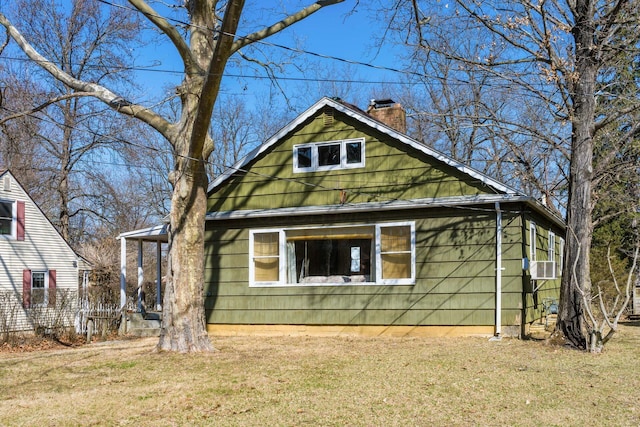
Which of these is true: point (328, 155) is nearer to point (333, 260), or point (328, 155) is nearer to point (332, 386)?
point (333, 260)

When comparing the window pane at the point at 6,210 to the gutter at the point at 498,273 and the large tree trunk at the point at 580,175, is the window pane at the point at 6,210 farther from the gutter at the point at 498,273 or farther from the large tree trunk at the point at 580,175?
the large tree trunk at the point at 580,175

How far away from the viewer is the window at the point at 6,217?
72.1 ft

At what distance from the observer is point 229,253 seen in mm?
15875

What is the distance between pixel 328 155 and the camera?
1527 centimetres

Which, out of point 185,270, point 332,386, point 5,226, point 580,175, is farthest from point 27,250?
point 580,175

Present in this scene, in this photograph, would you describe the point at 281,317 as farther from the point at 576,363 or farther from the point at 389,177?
the point at 576,363

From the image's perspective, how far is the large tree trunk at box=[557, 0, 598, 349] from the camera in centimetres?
1175

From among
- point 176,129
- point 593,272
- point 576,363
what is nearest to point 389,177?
point 176,129

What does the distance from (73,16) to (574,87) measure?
23030 millimetres

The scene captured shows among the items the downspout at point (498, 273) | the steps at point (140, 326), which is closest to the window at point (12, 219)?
the steps at point (140, 326)

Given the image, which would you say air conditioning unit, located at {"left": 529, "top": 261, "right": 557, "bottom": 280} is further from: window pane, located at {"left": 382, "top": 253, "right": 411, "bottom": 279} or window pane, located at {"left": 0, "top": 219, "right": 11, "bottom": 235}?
window pane, located at {"left": 0, "top": 219, "right": 11, "bottom": 235}

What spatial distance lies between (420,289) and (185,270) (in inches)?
210

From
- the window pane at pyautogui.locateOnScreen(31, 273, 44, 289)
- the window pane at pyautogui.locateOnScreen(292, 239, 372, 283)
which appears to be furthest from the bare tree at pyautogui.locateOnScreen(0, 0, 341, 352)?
the window pane at pyautogui.locateOnScreen(31, 273, 44, 289)

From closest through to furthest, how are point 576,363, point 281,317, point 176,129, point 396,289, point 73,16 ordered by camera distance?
point 576,363 → point 176,129 → point 396,289 → point 281,317 → point 73,16
